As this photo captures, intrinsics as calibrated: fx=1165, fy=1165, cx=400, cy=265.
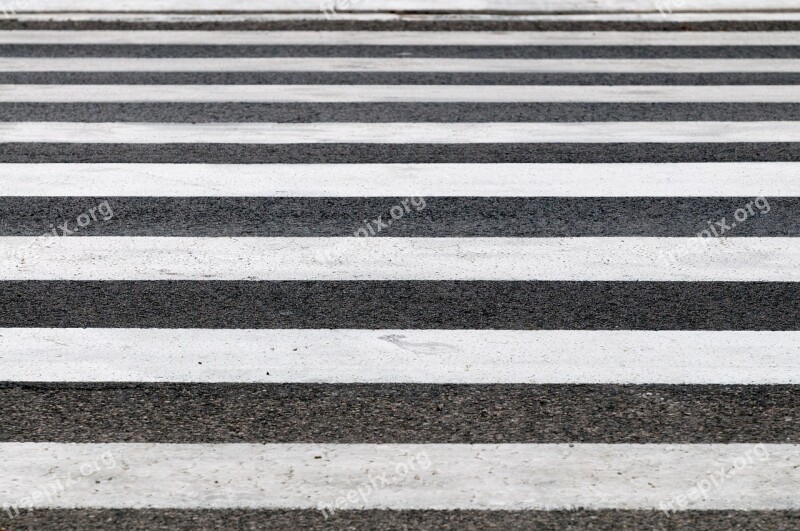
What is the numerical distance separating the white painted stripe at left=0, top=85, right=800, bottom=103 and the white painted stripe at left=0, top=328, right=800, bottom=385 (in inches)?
153

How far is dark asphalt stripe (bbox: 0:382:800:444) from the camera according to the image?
3.69 m

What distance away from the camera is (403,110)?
7797mm

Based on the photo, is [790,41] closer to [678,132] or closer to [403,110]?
[678,132]

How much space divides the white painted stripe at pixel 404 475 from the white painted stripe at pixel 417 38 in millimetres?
6948

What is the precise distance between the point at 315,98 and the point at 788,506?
549 cm

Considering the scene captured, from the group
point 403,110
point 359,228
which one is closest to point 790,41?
point 403,110

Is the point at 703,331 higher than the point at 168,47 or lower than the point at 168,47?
lower

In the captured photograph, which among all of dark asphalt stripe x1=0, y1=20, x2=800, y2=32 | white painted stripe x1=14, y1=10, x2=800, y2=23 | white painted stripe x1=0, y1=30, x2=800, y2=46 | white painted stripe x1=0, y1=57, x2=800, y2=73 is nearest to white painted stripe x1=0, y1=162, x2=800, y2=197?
white painted stripe x1=0, y1=57, x2=800, y2=73

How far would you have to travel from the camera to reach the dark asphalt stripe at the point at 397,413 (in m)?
3.69

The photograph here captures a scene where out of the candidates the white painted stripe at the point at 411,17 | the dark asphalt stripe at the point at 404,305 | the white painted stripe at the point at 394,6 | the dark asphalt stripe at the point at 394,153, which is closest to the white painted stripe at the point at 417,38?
the white painted stripe at the point at 411,17

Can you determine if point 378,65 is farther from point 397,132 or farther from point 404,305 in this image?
point 404,305

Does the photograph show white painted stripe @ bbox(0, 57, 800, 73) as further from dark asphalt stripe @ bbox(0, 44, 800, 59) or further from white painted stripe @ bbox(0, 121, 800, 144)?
white painted stripe @ bbox(0, 121, 800, 144)

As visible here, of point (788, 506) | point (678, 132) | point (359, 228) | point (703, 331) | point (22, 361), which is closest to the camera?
point (788, 506)

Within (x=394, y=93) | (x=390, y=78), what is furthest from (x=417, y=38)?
(x=394, y=93)
